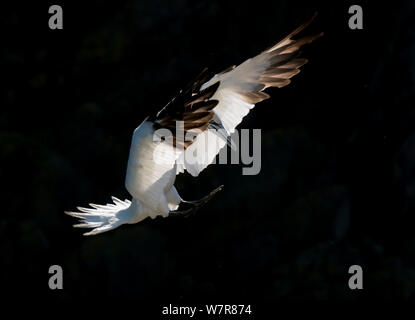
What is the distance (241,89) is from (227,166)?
2.73m

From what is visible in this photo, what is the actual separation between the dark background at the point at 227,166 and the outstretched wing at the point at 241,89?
2602 millimetres

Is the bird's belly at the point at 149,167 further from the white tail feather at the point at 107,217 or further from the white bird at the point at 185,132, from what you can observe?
the white tail feather at the point at 107,217

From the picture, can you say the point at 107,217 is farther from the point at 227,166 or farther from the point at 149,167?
the point at 227,166

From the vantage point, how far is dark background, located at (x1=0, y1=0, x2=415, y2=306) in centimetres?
678

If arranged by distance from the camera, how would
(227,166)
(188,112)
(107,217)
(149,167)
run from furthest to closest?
1. (227,166)
2. (107,217)
3. (149,167)
4. (188,112)

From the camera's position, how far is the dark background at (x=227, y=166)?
22.2ft

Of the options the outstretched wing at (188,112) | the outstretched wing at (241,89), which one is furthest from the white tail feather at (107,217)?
the outstretched wing at (188,112)

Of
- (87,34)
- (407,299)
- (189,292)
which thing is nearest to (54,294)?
(189,292)

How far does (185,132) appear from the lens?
3.44 metres

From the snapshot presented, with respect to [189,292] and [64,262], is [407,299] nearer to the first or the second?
[189,292]

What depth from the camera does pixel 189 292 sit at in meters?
6.77

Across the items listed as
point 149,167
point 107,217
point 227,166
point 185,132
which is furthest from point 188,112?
point 227,166

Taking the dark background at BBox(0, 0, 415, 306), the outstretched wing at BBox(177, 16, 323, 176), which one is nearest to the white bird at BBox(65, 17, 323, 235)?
the outstretched wing at BBox(177, 16, 323, 176)

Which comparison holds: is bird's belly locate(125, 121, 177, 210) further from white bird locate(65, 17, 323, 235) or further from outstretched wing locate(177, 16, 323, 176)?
outstretched wing locate(177, 16, 323, 176)
